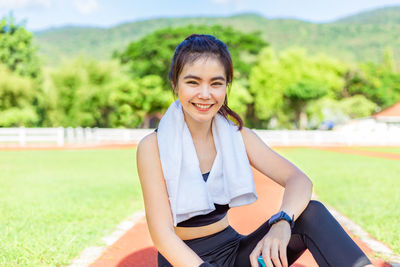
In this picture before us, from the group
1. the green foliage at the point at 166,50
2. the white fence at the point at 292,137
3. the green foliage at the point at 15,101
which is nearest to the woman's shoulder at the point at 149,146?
the white fence at the point at 292,137

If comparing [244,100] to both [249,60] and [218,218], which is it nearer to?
[249,60]

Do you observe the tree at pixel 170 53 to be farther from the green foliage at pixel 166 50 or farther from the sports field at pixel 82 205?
the sports field at pixel 82 205

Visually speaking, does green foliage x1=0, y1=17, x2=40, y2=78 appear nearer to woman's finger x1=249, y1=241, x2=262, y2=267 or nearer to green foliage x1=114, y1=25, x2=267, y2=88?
green foliage x1=114, y1=25, x2=267, y2=88

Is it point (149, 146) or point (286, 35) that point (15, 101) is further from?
point (286, 35)

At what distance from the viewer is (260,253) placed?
6.05 ft

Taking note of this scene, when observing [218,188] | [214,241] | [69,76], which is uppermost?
[218,188]

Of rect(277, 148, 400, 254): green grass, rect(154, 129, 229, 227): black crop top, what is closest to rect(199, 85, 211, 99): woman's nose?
rect(154, 129, 229, 227): black crop top

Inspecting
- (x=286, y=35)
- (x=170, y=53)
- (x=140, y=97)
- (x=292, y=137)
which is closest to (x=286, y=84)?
(x=170, y=53)

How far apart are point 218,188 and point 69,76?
3978cm

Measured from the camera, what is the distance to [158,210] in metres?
1.79

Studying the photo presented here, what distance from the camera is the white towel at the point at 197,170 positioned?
183 centimetres

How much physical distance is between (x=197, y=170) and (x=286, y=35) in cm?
16773

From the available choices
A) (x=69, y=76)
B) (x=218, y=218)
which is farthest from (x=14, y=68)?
(x=218, y=218)

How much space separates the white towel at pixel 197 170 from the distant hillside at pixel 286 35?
133m
